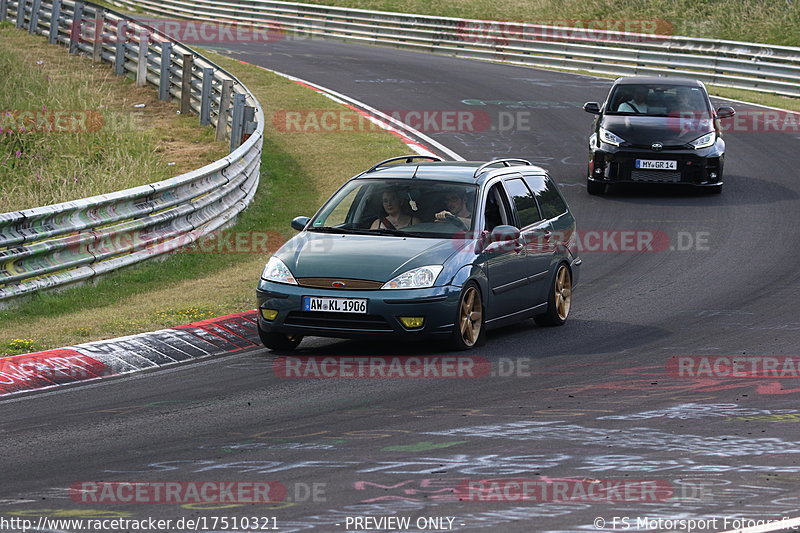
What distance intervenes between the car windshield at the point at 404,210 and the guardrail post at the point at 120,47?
18.3 m

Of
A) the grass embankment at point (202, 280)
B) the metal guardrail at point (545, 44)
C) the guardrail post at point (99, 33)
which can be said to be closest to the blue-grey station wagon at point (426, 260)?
the grass embankment at point (202, 280)

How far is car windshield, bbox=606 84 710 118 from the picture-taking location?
2114 centimetres

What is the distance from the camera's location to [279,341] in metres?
10.8

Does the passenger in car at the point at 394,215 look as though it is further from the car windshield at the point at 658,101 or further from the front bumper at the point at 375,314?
the car windshield at the point at 658,101

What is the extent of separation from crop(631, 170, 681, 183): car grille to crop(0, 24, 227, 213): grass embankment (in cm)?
697

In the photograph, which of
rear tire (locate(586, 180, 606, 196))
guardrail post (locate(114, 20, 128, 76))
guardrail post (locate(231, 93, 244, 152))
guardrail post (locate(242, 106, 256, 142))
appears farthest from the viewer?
guardrail post (locate(114, 20, 128, 76))

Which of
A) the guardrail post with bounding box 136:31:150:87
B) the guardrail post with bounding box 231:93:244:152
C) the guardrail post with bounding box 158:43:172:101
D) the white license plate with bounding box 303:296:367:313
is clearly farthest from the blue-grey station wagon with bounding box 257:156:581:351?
the guardrail post with bounding box 136:31:150:87

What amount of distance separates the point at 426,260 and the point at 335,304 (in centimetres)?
84

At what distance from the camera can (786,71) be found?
109ft

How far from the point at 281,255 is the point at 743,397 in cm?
402

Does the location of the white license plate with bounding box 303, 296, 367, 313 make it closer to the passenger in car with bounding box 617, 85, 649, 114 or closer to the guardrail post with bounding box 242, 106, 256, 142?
the guardrail post with bounding box 242, 106, 256, 142

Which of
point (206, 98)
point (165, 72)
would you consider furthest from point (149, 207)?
point (165, 72)

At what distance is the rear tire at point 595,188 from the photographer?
20938 mm

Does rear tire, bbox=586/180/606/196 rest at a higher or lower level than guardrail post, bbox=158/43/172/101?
lower
